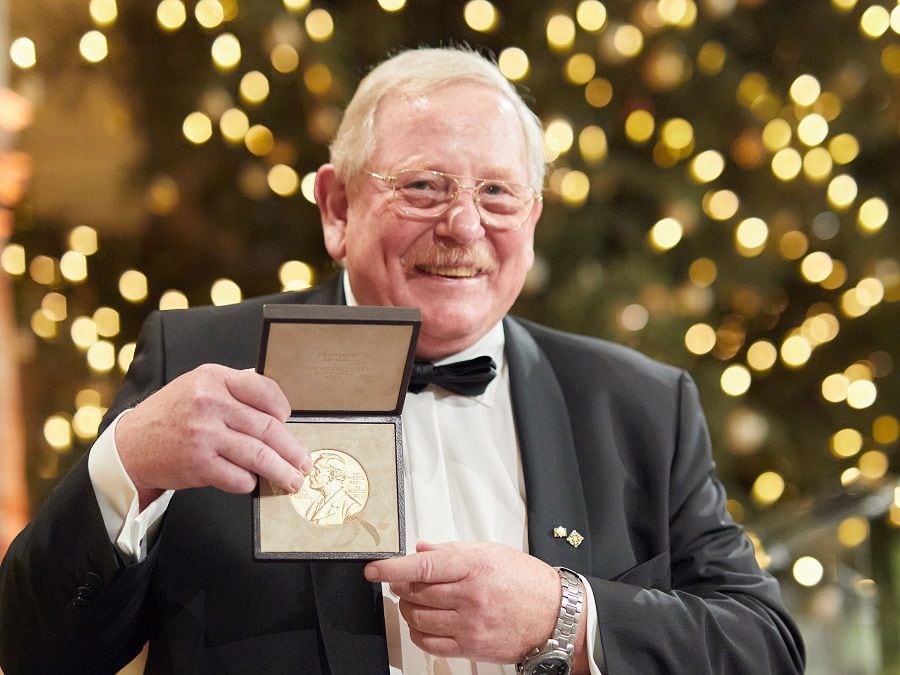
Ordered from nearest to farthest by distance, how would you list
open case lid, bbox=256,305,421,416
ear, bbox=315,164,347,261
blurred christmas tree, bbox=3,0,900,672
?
open case lid, bbox=256,305,421,416
ear, bbox=315,164,347,261
blurred christmas tree, bbox=3,0,900,672

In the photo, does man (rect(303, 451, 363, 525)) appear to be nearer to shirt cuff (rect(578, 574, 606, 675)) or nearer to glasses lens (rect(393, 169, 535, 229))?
shirt cuff (rect(578, 574, 606, 675))

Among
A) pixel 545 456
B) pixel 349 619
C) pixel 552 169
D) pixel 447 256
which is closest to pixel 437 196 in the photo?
pixel 447 256

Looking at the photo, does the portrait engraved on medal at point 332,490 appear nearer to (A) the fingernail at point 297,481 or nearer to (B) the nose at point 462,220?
(A) the fingernail at point 297,481

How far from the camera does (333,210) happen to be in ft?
7.52

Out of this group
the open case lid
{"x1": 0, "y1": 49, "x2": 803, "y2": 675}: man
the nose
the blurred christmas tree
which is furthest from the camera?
the blurred christmas tree

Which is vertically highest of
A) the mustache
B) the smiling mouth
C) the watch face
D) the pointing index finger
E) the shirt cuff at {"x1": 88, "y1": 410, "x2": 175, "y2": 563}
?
the mustache

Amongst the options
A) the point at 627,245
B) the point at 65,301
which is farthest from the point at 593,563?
the point at 65,301

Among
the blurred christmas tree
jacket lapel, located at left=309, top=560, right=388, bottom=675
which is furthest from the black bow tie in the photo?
the blurred christmas tree

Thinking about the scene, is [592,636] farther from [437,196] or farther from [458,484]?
[437,196]

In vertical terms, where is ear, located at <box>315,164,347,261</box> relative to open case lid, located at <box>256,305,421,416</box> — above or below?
above

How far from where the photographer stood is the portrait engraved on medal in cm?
159

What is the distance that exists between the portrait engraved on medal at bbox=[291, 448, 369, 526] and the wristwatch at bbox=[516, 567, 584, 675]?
15.2 inches

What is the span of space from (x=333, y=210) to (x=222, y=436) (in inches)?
34.0

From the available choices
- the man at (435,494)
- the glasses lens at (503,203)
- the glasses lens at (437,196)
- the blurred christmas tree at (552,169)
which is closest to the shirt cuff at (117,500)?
the man at (435,494)
